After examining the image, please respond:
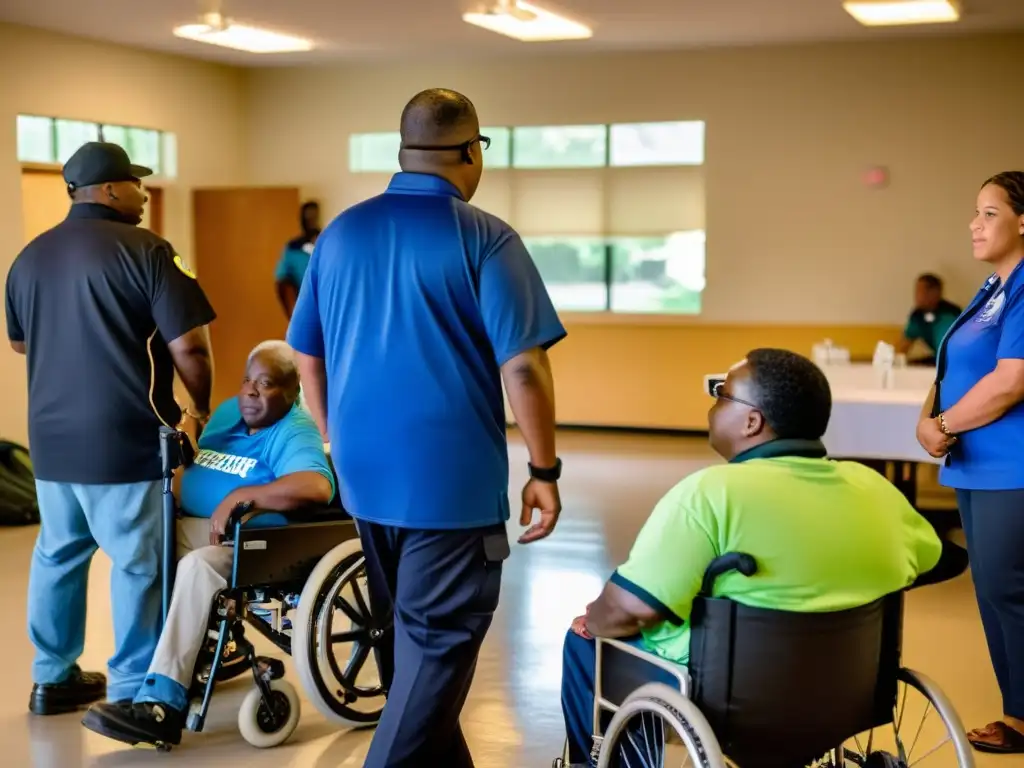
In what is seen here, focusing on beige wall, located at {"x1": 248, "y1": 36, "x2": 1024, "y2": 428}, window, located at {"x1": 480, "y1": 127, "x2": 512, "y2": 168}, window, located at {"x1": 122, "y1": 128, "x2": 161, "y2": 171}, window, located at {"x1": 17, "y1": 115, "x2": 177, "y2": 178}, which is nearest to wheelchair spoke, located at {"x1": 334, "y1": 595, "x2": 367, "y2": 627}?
window, located at {"x1": 17, "y1": 115, "x2": 177, "y2": 178}

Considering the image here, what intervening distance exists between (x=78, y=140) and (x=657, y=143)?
4.38m

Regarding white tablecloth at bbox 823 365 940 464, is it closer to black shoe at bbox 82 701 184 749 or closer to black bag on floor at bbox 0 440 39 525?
black shoe at bbox 82 701 184 749

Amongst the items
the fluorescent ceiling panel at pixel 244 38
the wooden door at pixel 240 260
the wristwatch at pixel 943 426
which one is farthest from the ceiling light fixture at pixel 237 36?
the wristwatch at pixel 943 426

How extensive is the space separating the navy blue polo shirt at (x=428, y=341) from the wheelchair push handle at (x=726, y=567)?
463mm

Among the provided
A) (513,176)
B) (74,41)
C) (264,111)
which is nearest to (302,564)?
(74,41)

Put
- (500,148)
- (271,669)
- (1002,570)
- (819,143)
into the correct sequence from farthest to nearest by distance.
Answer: (500,148) < (819,143) < (271,669) < (1002,570)

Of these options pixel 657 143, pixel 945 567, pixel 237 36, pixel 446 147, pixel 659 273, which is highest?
pixel 237 36

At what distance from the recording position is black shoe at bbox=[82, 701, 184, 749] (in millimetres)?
2990

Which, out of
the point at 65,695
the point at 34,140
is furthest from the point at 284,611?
the point at 34,140

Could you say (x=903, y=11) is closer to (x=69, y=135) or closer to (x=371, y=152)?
(x=371, y=152)

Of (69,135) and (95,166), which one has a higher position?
(69,135)

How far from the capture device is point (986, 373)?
3025mm

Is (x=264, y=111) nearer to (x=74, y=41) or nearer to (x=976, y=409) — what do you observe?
(x=74, y=41)

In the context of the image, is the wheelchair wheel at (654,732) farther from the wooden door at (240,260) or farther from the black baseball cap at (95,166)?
the wooden door at (240,260)
